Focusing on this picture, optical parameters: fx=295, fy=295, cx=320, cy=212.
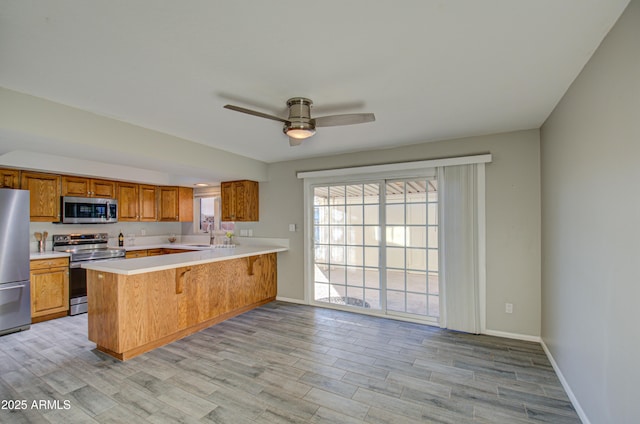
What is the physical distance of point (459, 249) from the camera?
11.7ft

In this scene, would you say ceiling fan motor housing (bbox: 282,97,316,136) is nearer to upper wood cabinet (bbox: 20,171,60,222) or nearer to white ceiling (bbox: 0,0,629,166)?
white ceiling (bbox: 0,0,629,166)

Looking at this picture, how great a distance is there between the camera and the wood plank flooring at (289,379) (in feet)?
6.95

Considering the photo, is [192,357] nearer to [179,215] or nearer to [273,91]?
[273,91]

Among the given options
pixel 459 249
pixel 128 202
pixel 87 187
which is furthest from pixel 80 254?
pixel 459 249

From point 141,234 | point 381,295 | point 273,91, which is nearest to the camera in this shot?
point 273,91

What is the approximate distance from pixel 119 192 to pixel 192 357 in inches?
144

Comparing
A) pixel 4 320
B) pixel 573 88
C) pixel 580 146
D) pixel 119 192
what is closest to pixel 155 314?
pixel 4 320

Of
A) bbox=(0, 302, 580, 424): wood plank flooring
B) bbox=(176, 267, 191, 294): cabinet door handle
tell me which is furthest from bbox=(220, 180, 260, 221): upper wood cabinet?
bbox=(0, 302, 580, 424): wood plank flooring

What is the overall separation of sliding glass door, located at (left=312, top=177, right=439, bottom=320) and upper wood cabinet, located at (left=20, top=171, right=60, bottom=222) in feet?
12.6

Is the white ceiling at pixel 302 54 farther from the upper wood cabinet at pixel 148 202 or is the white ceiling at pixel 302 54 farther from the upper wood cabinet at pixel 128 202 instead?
the upper wood cabinet at pixel 148 202

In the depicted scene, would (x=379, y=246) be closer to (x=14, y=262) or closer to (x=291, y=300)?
(x=291, y=300)

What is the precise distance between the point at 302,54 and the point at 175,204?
17.2 ft

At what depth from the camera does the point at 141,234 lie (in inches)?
234

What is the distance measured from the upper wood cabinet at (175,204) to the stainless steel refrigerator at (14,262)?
2.25 m
